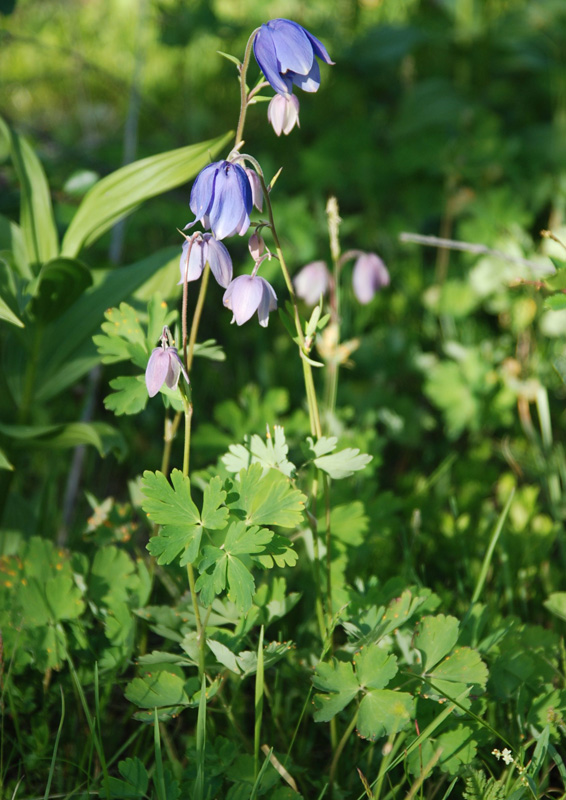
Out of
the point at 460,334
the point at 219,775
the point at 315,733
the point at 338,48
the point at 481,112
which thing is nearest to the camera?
the point at 219,775

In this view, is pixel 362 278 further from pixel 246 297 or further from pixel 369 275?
pixel 246 297

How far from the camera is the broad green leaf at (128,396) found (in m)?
1.25

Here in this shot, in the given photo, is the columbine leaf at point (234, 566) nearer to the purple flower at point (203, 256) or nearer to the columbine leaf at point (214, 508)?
the columbine leaf at point (214, 508)

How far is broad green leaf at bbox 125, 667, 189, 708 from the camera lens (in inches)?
45.2

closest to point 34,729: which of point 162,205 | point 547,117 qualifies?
point 162,205

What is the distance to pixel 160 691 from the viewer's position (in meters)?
1.16

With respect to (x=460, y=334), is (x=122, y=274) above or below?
above

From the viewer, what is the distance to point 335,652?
1306 mm

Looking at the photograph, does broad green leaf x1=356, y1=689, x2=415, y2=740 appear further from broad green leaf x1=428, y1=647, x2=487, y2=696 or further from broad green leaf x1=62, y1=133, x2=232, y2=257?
broad green leaf x1=62, y1=133, x2=232, y2=257

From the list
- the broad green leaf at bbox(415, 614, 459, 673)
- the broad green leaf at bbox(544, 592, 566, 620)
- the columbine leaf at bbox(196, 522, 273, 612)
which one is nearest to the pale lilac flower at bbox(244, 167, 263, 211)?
the columbine leaf at bbox(196, 522, 273, 612)

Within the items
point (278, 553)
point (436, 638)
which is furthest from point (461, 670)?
point (278, 553)

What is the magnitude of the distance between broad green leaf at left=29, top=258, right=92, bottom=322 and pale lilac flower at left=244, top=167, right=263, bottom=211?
508 mm

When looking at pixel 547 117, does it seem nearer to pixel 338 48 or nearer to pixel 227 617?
pixel 338 48

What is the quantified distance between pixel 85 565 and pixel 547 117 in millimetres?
3168
